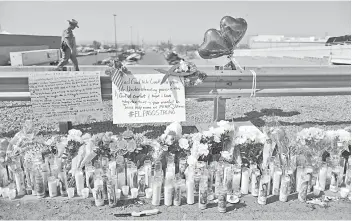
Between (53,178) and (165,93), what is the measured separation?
183cm

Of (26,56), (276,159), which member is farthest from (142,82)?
(26,56)

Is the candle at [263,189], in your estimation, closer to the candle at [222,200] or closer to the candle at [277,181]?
the candle at [277,181]

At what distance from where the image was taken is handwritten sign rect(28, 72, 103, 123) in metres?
4.05

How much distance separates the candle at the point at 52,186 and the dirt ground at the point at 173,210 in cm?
5

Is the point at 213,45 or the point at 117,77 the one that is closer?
the point at 117,77

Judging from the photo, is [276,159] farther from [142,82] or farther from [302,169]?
[142,82]

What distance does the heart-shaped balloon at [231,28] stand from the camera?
16.4 feet

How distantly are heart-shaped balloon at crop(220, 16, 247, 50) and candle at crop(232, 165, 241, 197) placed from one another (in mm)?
2843

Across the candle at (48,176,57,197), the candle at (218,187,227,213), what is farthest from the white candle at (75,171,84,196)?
the candle at (218,187,227,213)

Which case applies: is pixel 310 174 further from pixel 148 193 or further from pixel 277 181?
pixel 148 193

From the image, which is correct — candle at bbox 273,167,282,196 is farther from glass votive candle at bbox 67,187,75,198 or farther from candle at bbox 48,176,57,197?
candle at bbox 48,176,57,197

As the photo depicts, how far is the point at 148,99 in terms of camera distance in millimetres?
4090

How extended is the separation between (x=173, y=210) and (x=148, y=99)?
181cm

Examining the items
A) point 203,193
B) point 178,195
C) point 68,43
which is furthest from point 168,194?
point 68,43
